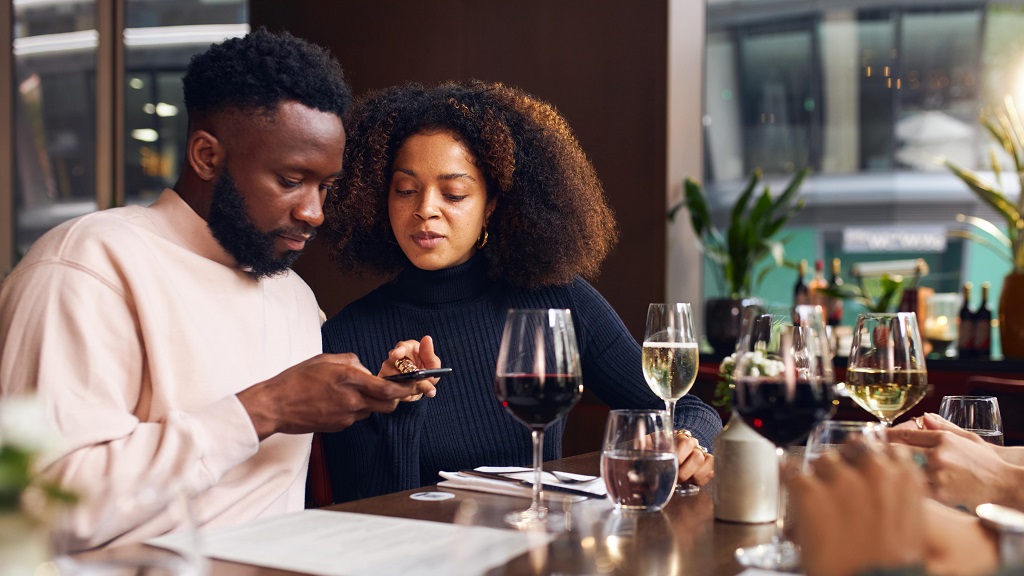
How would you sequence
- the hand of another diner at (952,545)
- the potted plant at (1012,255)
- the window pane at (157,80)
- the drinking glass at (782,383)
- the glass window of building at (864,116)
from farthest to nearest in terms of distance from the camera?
the glass window of building at (864,116) → the window pane at (157,80) → the potted plant at (1012,255) → the drinking glass at (782,383) → the hand of another diner at (952,545)

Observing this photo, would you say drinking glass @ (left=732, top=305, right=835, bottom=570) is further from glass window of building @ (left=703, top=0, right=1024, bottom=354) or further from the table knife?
glass window of building @ (left=703, top=0, right=1024, bottom=354)

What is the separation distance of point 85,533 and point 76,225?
0.97 metres

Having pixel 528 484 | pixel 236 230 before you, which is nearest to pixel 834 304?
pixel 528 484

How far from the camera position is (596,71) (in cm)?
412

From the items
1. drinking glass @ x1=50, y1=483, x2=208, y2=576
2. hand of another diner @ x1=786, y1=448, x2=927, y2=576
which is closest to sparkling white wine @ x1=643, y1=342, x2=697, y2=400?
hand of another diner @ x1=786, y1=448, x2=927, y2=576

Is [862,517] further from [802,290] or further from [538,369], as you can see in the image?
[802,290]

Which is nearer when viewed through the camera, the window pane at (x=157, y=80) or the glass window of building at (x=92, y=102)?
the glass window of building at (x=92, y=102)

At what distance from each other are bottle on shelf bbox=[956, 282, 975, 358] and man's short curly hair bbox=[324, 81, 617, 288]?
1.99 m

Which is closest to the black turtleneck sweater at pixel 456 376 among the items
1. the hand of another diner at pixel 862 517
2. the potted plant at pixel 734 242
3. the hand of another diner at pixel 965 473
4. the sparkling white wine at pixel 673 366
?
the sparkling white wine at pixel 673 366

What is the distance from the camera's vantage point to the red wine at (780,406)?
40.9 inches

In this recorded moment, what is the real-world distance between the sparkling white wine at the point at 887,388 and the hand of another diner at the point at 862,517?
2.62 ft

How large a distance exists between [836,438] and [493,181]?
54.7 inches

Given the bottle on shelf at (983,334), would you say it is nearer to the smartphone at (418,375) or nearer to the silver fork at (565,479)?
the silver fork at (565,479)

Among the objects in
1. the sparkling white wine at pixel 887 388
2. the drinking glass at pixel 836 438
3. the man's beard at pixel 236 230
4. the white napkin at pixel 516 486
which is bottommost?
the white napkin at pixel 516 486
